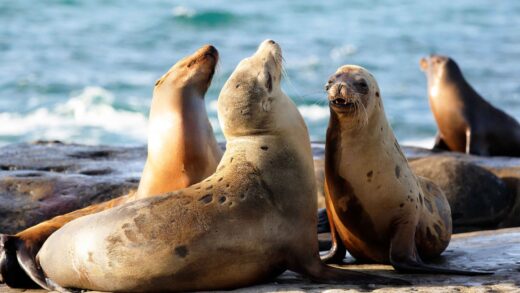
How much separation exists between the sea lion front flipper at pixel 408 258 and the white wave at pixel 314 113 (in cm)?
1237

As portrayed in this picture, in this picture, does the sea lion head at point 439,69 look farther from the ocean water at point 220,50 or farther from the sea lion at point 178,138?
the sea lion at point 178,138

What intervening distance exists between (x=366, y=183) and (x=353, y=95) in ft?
1.59

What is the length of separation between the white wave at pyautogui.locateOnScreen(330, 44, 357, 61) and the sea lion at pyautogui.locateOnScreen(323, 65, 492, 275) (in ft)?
58.5

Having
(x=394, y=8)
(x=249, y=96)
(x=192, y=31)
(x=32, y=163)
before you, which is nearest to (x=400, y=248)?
(x=249, y=96)

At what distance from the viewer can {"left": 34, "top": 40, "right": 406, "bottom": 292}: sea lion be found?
5492 mm

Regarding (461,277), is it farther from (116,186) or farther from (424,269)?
(116,186)

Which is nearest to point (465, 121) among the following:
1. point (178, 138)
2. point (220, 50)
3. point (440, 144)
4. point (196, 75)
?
point (440, 144)

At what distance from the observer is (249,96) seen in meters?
5.93

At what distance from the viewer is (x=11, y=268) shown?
6.33 metres

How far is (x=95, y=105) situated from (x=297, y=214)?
14.3 m

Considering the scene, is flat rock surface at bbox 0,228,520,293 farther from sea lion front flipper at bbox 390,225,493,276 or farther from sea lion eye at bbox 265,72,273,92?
sea lion eye at bbox 265,72,273,92

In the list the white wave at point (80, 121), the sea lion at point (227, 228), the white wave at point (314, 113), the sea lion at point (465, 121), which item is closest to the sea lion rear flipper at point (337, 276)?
the sea lion at point (227, 228)

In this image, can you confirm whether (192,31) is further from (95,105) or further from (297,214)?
(297,214)

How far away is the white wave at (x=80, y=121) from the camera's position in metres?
17.6
